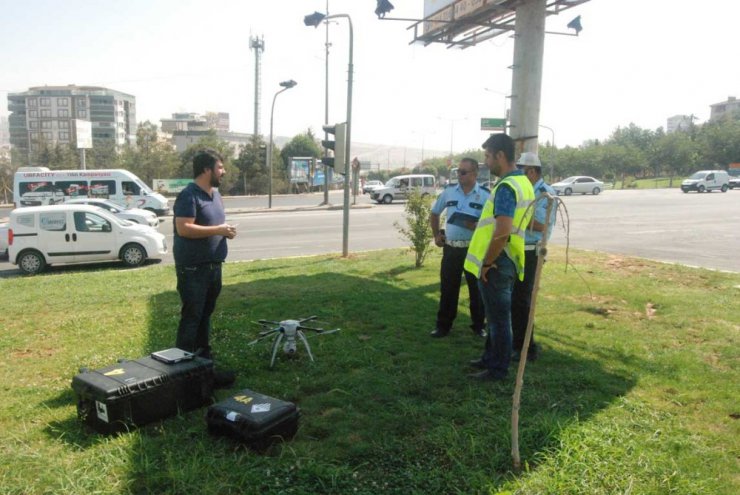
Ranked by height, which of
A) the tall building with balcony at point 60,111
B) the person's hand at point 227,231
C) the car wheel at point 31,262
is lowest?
the car wheel at point 31,262

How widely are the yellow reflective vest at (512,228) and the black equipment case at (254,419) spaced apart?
1.77 meters

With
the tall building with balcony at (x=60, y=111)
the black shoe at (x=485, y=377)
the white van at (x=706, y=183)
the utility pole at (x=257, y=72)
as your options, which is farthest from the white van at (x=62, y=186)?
the tall building with balcony at (x=60, y=111)

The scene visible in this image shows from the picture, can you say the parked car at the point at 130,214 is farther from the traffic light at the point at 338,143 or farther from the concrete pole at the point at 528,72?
the concrete pole at the point at 528,72

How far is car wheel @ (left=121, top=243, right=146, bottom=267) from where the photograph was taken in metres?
13.3

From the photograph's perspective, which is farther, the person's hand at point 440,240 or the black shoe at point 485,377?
the person's hand at point 440,240

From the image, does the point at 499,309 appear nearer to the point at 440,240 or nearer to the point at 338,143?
the point at 440,240

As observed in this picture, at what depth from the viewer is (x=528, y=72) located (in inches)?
348

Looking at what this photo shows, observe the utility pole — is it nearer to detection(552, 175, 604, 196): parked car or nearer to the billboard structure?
detection(552, 175, 604, 196): parked car

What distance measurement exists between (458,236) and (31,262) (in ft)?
36.2

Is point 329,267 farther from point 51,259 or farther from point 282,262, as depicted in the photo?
point 51,259

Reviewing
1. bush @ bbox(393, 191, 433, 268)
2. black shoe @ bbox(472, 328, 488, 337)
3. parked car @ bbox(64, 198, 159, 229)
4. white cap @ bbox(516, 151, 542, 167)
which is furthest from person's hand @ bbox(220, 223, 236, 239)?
parked car @ bbox(64, 198, 159, 229)

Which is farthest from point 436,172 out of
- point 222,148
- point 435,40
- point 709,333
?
point 709,333

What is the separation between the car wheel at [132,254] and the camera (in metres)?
13.3

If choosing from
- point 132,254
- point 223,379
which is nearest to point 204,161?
point 223,379
